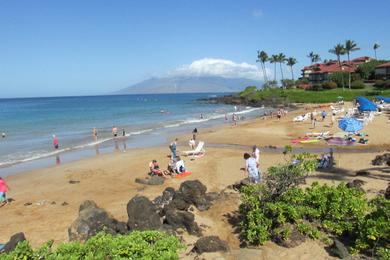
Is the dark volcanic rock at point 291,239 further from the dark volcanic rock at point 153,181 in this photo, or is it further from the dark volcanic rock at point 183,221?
the dark volcanic rock at point 153,181

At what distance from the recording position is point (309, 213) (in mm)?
9688

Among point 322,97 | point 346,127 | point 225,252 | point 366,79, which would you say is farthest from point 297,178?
point 366,79

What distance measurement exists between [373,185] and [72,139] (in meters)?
30.2

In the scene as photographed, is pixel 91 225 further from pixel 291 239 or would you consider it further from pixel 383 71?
pixel 383 71

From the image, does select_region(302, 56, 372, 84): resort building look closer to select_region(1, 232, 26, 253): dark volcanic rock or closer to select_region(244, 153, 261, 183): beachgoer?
select_region(244, 153, 261, 183): beachgoer

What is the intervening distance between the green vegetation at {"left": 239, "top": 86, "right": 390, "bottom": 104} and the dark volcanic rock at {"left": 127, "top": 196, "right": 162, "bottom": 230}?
189ft

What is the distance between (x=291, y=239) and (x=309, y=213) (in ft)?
3.10

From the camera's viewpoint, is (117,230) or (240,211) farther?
(240,211)

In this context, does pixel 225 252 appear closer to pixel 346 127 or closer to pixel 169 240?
pixel 169 240

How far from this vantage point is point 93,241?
6.06 meters

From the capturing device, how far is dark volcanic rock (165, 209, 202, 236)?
Result: 1060 cm

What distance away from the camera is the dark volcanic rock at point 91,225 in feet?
33.3

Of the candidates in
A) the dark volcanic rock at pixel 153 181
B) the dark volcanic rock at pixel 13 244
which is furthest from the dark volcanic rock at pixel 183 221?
the dark volcanic rock at pixel 153 181


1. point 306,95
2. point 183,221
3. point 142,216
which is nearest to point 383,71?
point 306,95
